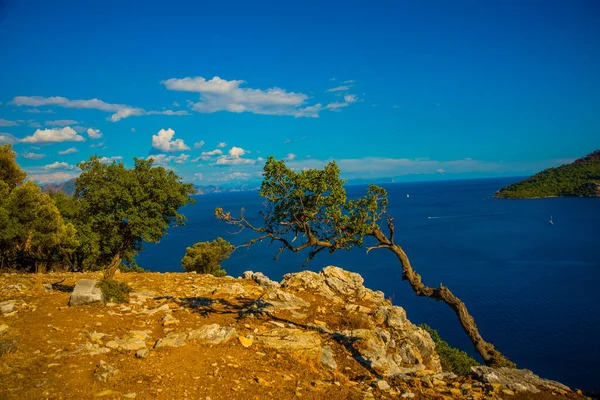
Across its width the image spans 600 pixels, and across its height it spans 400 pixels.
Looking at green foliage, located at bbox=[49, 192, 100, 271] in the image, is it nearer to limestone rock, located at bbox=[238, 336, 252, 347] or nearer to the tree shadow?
the tree shadow

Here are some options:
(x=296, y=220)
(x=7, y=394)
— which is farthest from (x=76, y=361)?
(x=296, y=220)

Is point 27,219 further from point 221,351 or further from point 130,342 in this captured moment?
point 221,351

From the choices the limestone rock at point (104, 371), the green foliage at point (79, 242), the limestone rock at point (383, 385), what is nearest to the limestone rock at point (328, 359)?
the limestone rock at point (383, 385)

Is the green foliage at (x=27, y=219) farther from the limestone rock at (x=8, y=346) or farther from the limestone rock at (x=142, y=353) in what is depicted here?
the limestone rock at (x=142, y=353)

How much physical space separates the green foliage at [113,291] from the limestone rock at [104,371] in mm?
8391

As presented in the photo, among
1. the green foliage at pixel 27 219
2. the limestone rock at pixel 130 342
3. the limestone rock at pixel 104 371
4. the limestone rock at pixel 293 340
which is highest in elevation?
the green foliage at pixel 27 219

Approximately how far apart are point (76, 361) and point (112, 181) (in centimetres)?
1510

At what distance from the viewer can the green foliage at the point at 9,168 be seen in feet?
119

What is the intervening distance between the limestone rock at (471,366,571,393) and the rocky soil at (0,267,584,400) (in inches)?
1.9

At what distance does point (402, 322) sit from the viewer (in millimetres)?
20016

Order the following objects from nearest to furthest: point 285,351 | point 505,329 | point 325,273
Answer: point 285,351
point 325,273
point 505,329

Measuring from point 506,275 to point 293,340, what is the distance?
295 ft

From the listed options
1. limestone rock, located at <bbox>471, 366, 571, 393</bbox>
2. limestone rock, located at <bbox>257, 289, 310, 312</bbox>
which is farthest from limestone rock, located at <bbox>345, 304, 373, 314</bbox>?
limestone rock, located at <bbox>471, 366, 571, 393</bbox>

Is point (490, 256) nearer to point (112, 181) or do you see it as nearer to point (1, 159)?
point (112, 181)
